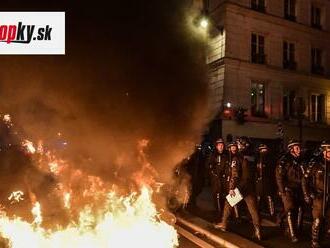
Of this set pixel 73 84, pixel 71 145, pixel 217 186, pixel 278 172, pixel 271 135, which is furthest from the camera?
pixel 271 135

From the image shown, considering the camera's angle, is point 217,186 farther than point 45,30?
No

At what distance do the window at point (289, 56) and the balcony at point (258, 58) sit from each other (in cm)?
151

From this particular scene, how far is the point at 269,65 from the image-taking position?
23297 mm

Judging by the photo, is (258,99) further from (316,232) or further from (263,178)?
(316,232)

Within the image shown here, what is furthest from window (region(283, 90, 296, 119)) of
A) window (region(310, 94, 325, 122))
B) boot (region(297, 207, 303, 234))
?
boot (region(297, 207, 303, 234))

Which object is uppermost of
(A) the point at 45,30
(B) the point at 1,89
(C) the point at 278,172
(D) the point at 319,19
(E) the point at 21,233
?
(D) the point at 319,19

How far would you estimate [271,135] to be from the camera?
23.2 meters

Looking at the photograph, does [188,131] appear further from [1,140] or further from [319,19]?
[319,19]

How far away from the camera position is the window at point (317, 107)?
25.5 m

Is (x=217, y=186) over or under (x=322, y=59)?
under

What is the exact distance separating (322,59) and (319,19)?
7.38 feet

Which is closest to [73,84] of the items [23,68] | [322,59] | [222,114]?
[23,68]

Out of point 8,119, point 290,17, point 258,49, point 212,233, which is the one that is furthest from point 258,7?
point 212,233

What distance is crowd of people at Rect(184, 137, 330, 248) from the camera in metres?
6.82
